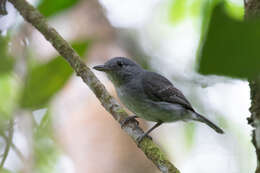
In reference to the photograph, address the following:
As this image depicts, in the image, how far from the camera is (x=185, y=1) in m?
4.63

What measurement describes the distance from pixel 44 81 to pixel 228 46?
2022 mm

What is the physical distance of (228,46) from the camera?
480 millimetres

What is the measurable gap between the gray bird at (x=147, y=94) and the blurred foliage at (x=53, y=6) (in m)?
1.38

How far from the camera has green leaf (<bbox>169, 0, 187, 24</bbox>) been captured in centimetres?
470

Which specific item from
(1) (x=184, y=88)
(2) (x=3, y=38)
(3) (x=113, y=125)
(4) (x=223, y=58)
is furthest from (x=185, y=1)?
(4) (x=223, y=58)

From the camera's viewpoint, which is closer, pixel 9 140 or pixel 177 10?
pixel 9 140

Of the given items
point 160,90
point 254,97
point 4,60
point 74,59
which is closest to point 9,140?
point 4,60

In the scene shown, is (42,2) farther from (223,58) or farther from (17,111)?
(223,58)

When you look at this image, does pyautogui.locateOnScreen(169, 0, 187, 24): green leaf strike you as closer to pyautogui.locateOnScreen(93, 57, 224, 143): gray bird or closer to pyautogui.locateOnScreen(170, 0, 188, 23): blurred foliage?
pyautogui.locateOnScreen(170, 0, 188, 23): blurred foliage

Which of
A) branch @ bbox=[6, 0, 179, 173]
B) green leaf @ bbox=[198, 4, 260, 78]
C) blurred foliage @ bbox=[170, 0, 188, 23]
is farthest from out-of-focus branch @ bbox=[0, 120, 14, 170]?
blurred foliage @ bbox=[170, 0, 188, 23]

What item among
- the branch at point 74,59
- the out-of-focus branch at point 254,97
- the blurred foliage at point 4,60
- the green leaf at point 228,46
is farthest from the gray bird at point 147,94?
the green leaf at point 228,46

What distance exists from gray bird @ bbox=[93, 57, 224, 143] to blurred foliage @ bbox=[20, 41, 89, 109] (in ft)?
4.71

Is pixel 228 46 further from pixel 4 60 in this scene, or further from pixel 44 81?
pixel 44 81

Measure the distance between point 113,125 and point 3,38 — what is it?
2.68 metres
